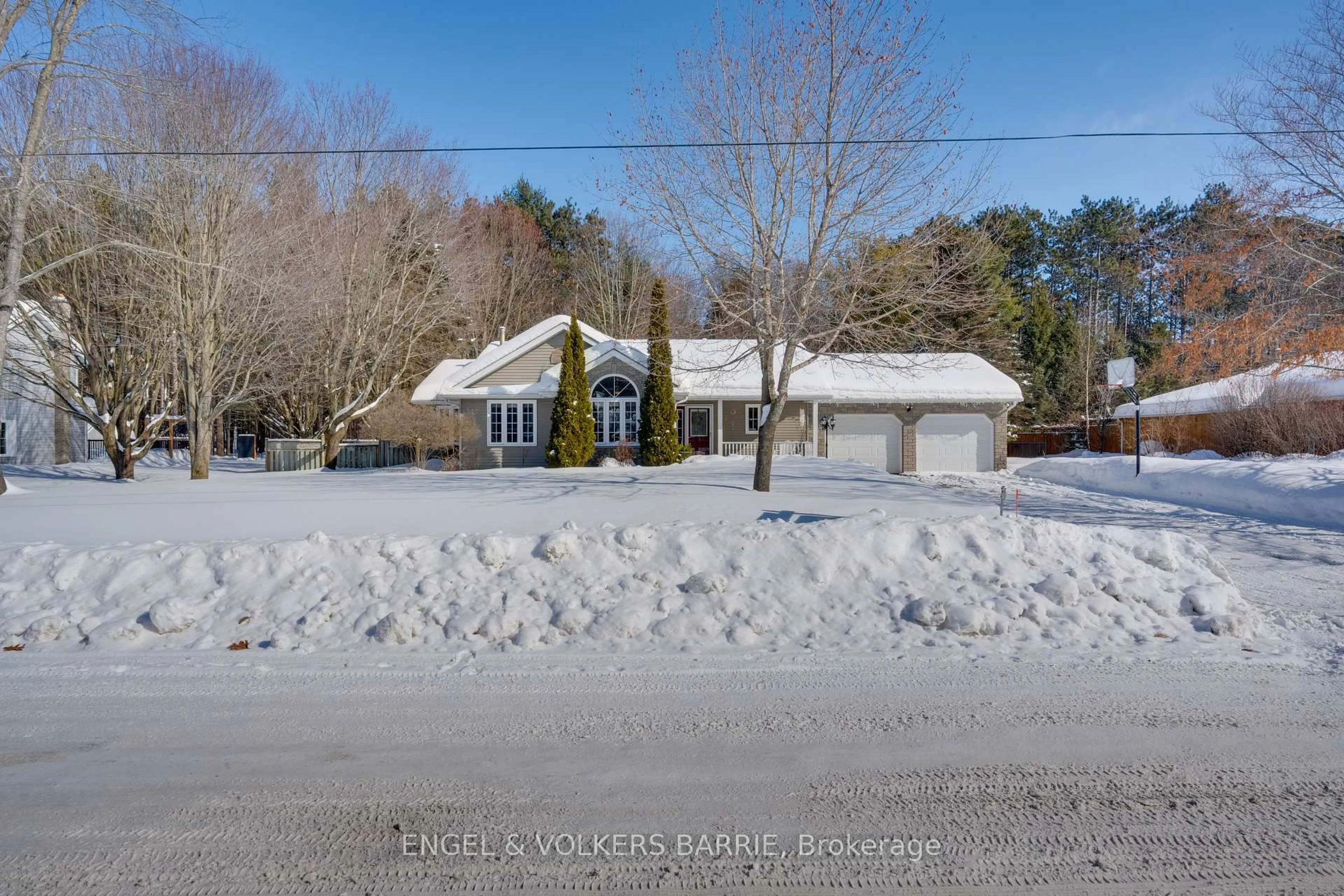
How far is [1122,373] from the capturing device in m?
21.8

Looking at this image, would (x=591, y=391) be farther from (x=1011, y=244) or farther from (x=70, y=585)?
(x=1011, y=244)

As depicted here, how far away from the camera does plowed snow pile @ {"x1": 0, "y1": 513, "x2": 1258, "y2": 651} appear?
6094mm

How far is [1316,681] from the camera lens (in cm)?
515

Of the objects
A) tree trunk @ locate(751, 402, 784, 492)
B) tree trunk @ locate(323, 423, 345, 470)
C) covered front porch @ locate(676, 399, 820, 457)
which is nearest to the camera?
tree trunk @ locate(751, 402, 784, 492)

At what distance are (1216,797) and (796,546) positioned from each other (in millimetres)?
3923

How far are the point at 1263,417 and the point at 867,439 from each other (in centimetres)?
1226

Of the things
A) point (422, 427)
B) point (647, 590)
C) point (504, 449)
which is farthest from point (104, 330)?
point (647, 590)

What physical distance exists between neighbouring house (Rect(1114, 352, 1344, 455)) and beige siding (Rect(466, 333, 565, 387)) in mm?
17497

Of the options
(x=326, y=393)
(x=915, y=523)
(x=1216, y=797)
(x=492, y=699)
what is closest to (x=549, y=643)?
(x=492, y=699)

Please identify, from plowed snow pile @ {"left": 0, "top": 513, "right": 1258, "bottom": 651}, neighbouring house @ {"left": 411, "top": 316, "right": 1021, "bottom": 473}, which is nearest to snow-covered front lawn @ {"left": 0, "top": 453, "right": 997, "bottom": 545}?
plowed snow pile @ {"left": 0, "top": 513, "right": 1258, "bottom": 651}

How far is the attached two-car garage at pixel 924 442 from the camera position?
2614cm

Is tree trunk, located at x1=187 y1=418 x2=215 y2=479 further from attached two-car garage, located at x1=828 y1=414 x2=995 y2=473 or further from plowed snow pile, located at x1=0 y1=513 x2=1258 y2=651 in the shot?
attached two-car garage, located at x1=828 y1=414 x2=995 y2=473

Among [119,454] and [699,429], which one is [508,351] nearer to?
[699,429]

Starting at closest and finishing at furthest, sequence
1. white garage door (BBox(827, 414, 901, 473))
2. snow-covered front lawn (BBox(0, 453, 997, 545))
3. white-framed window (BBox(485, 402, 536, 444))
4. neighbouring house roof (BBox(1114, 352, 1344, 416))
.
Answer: snow-covered front lawn (BBox(0, 453, 997, 545)) → neighbouring house roof (BBox(1114, 352, 1344, 416)) → white-framed window (BBox(485, 402, 536, 444)) → white garage door (BBox(827, 414, 901, 473))
